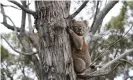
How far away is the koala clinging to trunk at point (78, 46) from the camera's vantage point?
3.20 m

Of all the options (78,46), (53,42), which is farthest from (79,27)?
(53,42)

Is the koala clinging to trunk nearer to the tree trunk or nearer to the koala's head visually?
the koala's head

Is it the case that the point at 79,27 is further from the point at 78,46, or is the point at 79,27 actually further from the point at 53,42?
the point at 53,42

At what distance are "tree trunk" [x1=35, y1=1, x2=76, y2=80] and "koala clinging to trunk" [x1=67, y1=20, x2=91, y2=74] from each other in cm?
17

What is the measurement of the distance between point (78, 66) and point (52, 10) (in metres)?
0.64

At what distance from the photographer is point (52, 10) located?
2.91 meters

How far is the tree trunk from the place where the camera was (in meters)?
2.87

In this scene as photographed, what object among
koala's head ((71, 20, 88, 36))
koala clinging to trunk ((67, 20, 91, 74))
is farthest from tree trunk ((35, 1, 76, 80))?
koala's head ((71, 20, 88, 36))

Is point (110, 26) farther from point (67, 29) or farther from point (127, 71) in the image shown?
point (67, 29)

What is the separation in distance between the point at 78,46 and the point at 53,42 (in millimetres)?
578

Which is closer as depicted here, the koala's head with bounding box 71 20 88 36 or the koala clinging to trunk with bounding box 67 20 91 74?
the koala clinging to trunk with bounding box 67 20 91 74

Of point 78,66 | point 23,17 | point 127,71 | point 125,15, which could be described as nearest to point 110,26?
point 125,15

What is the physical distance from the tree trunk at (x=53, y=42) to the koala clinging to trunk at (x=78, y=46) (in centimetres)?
17

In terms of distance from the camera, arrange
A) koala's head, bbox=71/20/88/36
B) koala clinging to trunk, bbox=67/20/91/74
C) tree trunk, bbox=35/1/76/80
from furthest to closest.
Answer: koala's head, bbox=71/20/88/36
koala clinging to trunk, bbox=67/20/91/74
tree trunk, bbox=35/1/76/80
